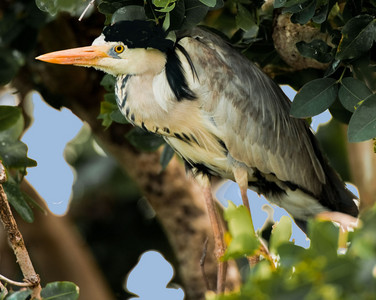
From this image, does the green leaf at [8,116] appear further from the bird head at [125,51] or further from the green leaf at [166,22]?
the green leaf at [166,22]

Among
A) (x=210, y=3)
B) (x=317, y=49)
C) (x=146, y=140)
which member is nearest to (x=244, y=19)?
(x=317, y=49)

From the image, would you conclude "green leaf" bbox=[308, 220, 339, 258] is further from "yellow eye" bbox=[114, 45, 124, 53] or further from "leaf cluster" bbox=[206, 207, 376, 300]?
"yellow eye" bbox=[114, 45, 124, 53]

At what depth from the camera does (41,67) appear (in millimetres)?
2887

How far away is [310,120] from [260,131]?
0.86 ft

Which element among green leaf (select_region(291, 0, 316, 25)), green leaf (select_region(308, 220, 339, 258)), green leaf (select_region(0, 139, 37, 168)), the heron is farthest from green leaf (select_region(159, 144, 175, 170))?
green leaf (select_region(308, 220, 339, 258))

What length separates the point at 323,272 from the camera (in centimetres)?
95

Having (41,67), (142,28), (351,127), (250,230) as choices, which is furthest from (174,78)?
(41,67)

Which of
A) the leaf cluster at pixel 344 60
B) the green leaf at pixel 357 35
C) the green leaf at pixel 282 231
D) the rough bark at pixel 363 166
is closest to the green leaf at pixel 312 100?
the leaf cluster at pixel 344 60

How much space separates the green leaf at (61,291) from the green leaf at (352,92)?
0.79m

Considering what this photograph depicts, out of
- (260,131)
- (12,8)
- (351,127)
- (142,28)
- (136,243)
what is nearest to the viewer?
(351,127)

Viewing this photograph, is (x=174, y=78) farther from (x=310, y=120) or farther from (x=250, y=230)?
(x=250, y=230)

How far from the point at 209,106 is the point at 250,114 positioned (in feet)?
0.52

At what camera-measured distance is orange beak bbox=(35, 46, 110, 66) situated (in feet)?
5.98

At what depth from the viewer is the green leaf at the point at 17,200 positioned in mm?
1949
